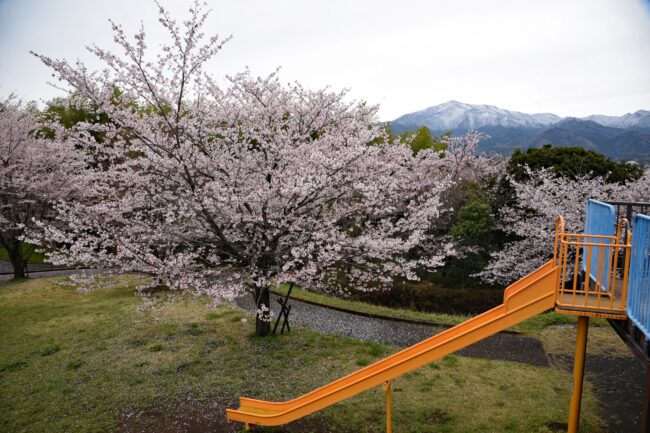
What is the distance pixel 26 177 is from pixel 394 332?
46.8 ft

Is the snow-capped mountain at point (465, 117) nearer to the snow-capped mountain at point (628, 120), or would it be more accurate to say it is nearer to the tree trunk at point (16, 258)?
the snow-capped mountain at point (628, 120)

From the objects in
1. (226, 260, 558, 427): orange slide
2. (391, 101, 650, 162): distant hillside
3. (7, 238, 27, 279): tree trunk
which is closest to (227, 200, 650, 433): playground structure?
(226, 260, 558, 427): orange slide

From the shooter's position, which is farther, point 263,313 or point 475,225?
point 475,225

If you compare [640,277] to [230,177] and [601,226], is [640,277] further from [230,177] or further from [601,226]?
[230,177]

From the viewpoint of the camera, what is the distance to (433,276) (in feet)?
54.8

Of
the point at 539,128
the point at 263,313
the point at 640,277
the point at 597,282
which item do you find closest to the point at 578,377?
the point at 597,282

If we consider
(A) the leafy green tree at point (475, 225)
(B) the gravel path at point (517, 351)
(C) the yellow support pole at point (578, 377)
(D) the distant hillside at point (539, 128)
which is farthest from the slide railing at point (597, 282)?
(D) the distant hillside at point (539, 128)

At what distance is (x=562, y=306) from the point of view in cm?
458

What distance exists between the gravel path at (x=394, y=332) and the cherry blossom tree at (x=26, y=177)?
28.4ft

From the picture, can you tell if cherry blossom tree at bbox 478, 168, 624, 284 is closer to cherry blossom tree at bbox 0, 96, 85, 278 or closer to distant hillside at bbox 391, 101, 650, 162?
distant hillside at bbox 391, 101, 650, 162

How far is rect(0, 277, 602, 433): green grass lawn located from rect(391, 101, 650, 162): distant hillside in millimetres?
21784

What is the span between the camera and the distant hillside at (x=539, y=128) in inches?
2750

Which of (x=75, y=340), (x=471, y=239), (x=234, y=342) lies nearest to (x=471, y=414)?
(x=234, y=342)

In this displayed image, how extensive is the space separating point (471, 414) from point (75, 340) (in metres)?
8.62
